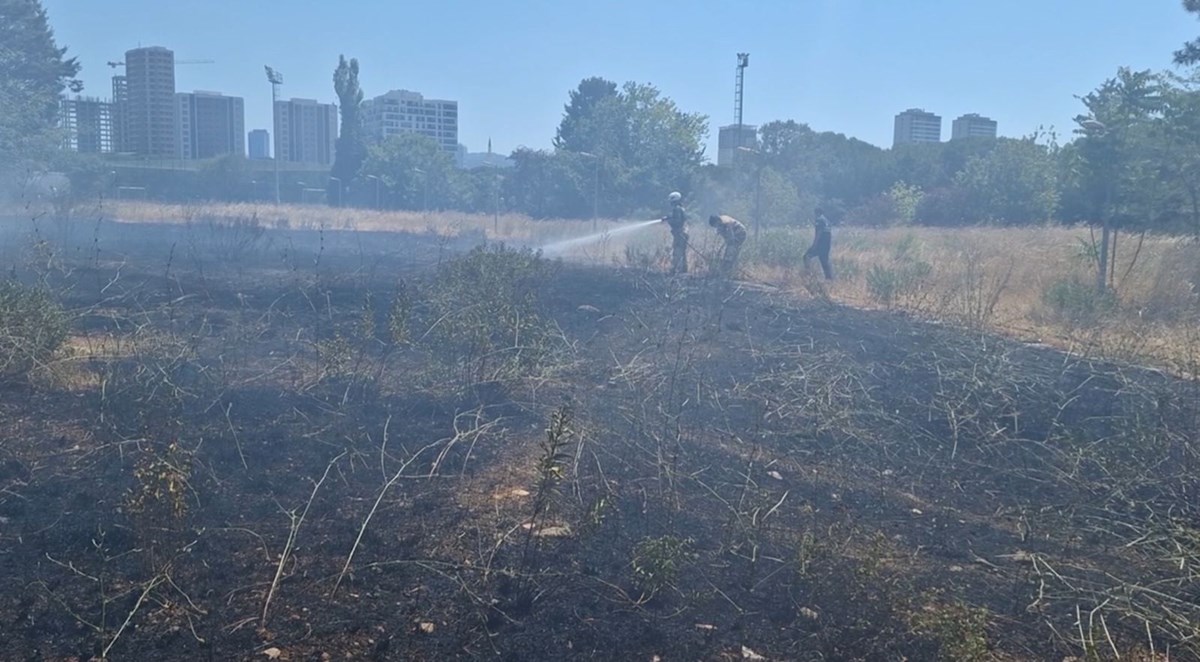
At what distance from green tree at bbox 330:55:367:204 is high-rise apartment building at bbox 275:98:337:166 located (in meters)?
27.3

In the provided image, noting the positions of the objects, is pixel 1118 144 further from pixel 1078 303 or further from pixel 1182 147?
pixel 1078 303

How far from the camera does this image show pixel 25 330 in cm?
680

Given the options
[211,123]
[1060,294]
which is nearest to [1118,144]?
[1060,294]

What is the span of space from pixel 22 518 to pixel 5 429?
4.78ft

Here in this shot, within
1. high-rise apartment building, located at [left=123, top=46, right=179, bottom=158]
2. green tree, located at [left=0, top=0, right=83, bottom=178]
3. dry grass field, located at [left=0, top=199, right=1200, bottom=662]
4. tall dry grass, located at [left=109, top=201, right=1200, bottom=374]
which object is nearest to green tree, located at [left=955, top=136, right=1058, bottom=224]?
tall dry grass, located at [left=109, top=201, right=1200, bottom=374]

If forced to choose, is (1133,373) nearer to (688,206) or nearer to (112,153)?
(688,206)

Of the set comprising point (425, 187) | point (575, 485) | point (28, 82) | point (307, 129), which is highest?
point (307, 129)

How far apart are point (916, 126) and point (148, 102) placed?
214 feet

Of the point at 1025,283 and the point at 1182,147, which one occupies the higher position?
the point at 1182,147

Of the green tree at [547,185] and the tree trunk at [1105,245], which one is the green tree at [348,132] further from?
the tree trunk at [1105,245]

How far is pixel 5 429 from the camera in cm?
589

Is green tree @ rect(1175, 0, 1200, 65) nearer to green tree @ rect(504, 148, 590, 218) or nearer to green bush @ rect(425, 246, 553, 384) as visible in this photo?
green bush @ rect(425, 246, 553, 384)

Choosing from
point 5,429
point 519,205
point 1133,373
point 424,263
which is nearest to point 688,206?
point 519,205

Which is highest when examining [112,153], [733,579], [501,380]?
[112,153]
